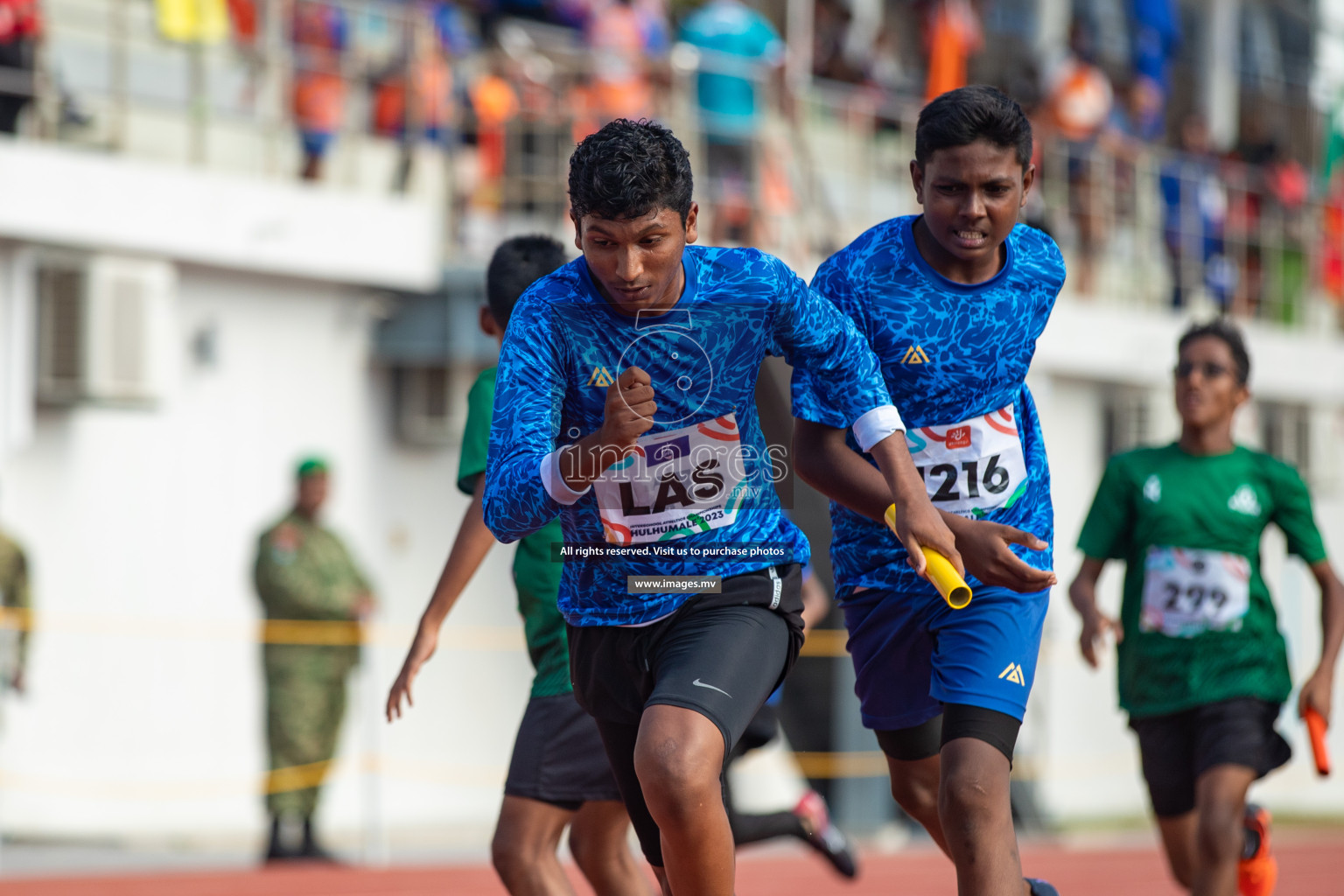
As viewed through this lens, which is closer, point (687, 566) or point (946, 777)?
point (687, 566)

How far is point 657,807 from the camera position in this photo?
391cm

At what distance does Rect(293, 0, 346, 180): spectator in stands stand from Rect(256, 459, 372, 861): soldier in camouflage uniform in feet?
9.27

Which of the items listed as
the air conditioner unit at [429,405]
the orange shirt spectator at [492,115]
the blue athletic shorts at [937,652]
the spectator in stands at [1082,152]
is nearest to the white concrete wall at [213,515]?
the air conditioner unit at [429,405]

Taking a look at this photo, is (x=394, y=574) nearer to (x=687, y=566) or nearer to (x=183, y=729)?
(x=183, y=729)

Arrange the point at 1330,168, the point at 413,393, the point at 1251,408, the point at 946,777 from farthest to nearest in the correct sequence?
the point at 1330,168 < the point at 1251,408 < the point at 413,393 < the point at 946,777

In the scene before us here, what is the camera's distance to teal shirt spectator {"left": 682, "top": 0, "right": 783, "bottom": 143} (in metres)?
13.0

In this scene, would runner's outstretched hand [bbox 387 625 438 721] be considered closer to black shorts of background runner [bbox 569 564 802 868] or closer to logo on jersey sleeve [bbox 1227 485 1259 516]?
black shorts of background runner [bbox 569 564 802 868]

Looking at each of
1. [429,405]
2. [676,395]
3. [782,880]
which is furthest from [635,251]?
[429,405]

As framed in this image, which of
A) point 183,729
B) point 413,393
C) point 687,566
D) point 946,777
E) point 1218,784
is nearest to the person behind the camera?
point 687,566

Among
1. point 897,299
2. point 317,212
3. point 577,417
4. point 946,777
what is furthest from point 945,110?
point 317,212

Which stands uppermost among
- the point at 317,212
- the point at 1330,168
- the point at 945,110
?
the point at 1330,168

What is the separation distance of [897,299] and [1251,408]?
1537 cm

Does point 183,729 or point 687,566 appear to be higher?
point 687,566

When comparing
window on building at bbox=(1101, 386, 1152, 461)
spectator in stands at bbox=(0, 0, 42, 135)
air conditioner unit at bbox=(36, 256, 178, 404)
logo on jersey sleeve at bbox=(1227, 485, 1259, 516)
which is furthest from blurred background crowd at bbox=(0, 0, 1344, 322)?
logo on jersey sleeve at bbox=(1227, 485, 1259, 516)
